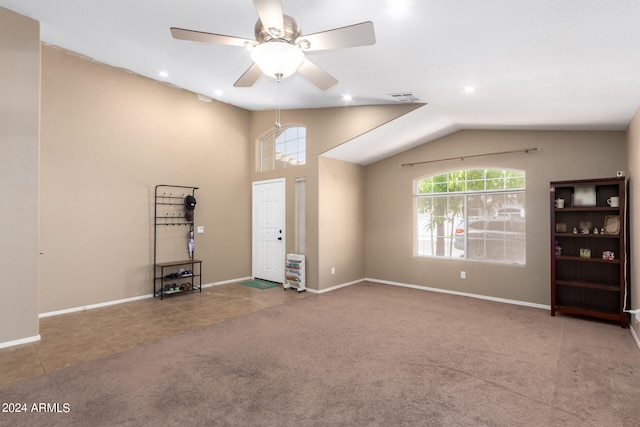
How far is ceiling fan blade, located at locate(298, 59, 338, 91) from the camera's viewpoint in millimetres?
2497

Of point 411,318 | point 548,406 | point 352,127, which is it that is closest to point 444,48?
point 352,127

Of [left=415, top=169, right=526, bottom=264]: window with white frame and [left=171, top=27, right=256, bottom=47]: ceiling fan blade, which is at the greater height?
[left=171, top=27, right=256, bottom=47]: ceiling fan blade

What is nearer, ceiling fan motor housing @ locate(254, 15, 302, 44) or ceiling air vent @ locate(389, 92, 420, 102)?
ceiling fan motor housing @ locate(254, 15, 302, 44)

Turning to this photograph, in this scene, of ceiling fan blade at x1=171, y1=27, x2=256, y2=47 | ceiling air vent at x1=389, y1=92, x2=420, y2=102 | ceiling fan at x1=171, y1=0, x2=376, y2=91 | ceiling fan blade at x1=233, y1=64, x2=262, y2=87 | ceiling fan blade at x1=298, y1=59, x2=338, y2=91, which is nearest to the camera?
ceiling fan at x1=171, y1=0, x2=376, y2=91

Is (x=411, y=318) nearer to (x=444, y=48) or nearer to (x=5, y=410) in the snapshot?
(x=444, y=48)

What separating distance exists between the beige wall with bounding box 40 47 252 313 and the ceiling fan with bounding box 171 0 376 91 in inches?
132

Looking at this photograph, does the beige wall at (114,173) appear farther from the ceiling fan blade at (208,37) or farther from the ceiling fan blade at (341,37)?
the ceiling fan blade at (341,37)

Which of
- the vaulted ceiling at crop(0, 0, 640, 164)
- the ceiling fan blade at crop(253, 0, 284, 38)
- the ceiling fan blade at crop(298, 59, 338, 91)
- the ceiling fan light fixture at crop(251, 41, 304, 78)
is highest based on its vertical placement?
the vaulted ceiling at crop(0, 0, 640, 164)

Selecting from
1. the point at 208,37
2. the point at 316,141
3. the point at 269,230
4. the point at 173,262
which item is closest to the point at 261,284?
the point at 269,230

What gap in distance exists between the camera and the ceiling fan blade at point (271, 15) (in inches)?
71.3

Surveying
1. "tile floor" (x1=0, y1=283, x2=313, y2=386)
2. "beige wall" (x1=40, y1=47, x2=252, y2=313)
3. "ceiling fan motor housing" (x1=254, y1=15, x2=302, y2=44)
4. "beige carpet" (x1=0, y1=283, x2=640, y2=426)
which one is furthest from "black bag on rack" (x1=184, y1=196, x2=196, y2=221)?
"ceiling fan motor housing" (x1=254, y1=15, x2=302, y2=44)

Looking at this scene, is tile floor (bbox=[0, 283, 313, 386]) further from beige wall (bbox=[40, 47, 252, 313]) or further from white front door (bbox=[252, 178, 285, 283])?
white front door (bbox=[252, 178, 285, 283])

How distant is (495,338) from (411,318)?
101 cm

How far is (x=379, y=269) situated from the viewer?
6.46 metres
